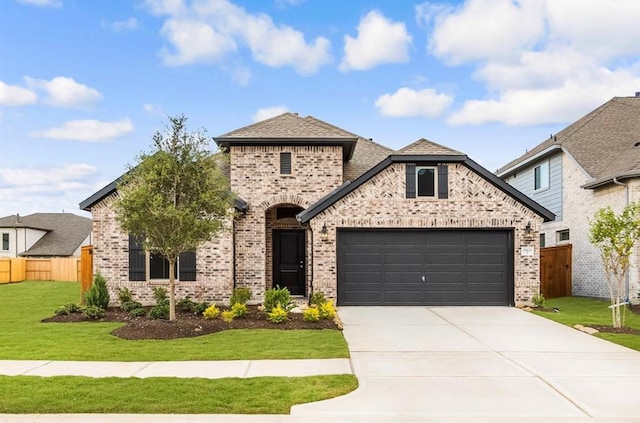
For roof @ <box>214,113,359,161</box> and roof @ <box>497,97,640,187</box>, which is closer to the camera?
roof @ <box>214,113,359,161</box>

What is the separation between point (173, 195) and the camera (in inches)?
479

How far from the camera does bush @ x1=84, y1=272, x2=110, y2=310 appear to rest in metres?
14.7

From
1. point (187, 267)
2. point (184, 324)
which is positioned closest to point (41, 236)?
point (187, 267)

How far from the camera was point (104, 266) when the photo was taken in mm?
15922

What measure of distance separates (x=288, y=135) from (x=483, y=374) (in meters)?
11.4

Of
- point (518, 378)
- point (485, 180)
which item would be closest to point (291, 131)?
point (485, 180)

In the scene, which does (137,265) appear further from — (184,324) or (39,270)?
(39,270)

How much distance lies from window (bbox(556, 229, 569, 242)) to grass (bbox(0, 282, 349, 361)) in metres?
13.5

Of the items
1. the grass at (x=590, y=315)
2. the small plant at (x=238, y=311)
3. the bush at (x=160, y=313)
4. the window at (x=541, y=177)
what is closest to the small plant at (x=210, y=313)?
the small plant at (x=238, y=311)

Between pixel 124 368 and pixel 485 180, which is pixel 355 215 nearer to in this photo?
pixel 485 180

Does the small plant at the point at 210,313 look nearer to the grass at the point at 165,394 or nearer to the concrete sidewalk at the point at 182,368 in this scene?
the concrete sidewalk at the point at 182,368

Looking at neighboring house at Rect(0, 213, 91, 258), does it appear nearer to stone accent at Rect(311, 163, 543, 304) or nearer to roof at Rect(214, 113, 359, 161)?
roof at Rect(214, 113, 359, 161)

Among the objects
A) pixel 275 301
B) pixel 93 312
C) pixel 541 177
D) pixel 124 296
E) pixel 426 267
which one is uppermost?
pixel 541 177

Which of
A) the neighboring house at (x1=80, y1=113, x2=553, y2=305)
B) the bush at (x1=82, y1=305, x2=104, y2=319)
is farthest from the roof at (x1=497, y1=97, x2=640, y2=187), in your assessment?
the bush at (x1=82, y1=305, x2=104, y2=319)
